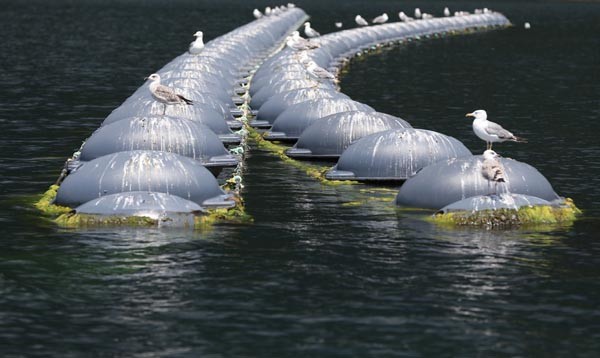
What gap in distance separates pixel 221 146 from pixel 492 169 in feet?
38.5

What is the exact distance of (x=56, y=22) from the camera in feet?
469

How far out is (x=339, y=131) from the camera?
45.2 m

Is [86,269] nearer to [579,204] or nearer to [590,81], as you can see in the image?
[579,204]

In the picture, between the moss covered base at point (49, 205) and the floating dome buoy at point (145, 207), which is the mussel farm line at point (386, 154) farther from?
the moss covered base at point (49, 205)

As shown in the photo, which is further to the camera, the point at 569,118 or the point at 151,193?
the point at 569,118

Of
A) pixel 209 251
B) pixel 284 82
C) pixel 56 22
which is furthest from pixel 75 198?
pixel 56 22

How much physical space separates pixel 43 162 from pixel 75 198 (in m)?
10.3

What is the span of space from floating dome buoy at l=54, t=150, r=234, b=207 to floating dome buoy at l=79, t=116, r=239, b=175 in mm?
4843

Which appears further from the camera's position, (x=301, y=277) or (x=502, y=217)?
(x=502, y=217)

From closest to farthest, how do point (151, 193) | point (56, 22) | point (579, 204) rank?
point (151, 193)
point (579, 204)
point (56, 22)

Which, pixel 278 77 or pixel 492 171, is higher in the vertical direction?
pixel 278 77

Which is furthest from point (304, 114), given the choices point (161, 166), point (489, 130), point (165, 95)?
point (161, 166)

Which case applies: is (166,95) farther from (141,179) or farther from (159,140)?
(141,179)

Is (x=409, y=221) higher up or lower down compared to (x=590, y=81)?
lower down
